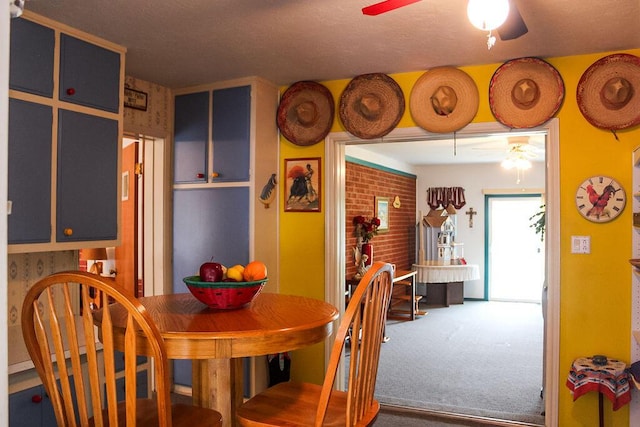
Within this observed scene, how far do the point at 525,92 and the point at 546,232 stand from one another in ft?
2.76

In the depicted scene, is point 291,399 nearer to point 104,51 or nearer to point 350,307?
point 350,307

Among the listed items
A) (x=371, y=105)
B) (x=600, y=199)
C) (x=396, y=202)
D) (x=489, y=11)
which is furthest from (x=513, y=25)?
(x=396, y=202)

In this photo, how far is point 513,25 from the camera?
2.07 m

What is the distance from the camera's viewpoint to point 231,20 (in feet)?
8.52

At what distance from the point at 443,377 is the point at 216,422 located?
118 inches

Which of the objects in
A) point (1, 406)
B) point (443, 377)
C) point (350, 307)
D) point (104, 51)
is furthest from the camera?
point (443, 377)

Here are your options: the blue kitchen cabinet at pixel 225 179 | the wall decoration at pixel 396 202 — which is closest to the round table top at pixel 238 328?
the blue kitchen cabinet at pixel 225 179

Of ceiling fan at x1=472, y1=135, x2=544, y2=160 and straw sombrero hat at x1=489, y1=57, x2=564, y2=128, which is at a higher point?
ceiling fan at x1=472, y1=135, x2=544, y2=160

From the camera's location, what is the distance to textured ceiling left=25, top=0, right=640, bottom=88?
2.43m

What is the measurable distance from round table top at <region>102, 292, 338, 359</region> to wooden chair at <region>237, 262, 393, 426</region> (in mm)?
141

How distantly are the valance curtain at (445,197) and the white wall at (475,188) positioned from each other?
88 millimetres

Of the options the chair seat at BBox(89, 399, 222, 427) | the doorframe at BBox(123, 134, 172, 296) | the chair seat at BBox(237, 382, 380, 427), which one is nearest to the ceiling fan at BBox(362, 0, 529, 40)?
the chair seat at BBox(237, 382, 380, 427)

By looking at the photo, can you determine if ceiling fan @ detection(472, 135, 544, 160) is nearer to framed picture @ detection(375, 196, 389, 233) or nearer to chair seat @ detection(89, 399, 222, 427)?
framed picture @ detection(375, 196, 389, 233)

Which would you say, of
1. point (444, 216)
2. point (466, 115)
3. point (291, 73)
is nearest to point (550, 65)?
point (466, 115)
